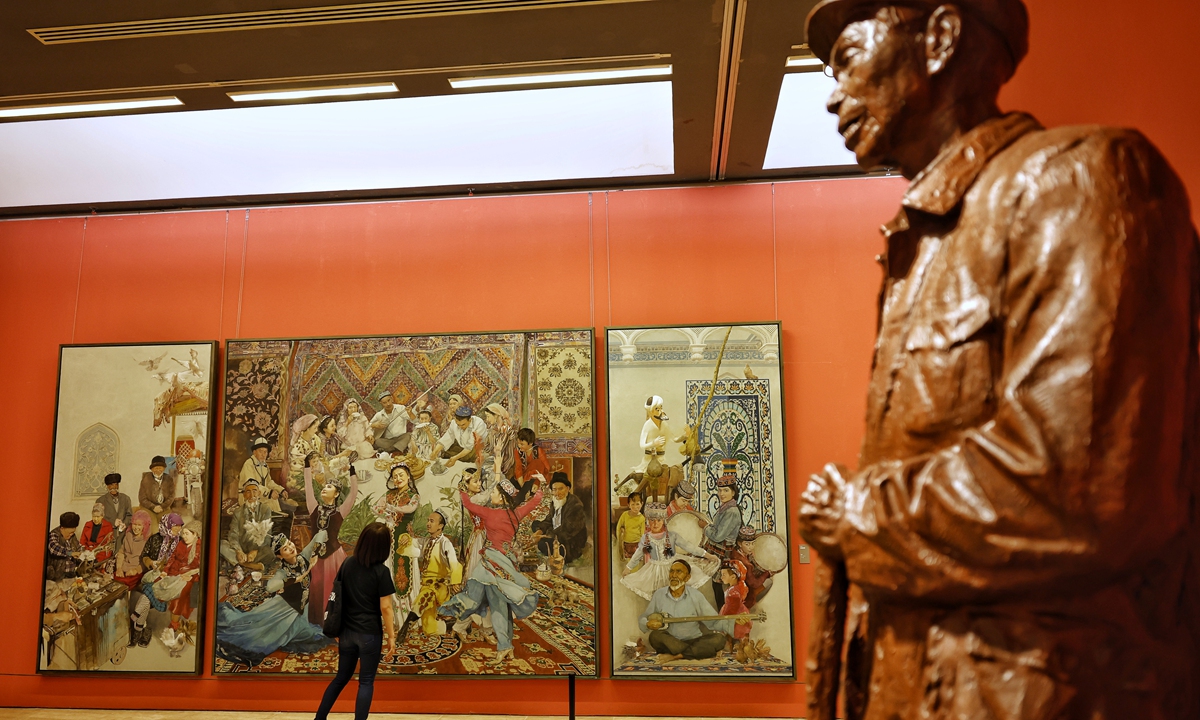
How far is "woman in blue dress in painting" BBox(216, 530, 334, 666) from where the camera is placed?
620cm

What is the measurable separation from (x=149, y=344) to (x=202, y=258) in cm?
82

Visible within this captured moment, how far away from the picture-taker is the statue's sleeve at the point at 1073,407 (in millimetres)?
1106

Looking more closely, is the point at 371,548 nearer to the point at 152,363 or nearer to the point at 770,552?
the point at 770,552

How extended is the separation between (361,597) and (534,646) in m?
1.45

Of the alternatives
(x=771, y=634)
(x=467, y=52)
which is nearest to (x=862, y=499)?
(x=467, y=52)

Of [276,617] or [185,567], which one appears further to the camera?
[185,567]

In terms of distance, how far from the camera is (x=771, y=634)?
5.88m

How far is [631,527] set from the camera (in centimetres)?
604

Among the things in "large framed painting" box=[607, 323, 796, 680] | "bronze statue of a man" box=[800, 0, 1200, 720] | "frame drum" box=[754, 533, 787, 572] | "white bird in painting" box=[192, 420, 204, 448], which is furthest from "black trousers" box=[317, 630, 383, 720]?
"bronze statue of a man" box=[800, 0, 1200, 720]

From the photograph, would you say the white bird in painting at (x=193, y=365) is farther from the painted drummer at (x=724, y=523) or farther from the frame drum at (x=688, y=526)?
the painted drummer at (x=724, y=523)

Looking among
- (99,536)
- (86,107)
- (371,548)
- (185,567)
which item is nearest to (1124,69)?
(371,548)

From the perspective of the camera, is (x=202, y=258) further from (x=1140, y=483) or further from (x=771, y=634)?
(x=1140, y=483)

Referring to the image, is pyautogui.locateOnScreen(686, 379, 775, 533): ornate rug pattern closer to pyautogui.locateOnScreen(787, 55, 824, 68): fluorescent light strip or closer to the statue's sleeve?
pyautogui.locateOnScreen(787, 55, 824, 68): fluorescent light strip

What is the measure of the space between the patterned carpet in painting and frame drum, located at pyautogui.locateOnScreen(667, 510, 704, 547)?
767mm
